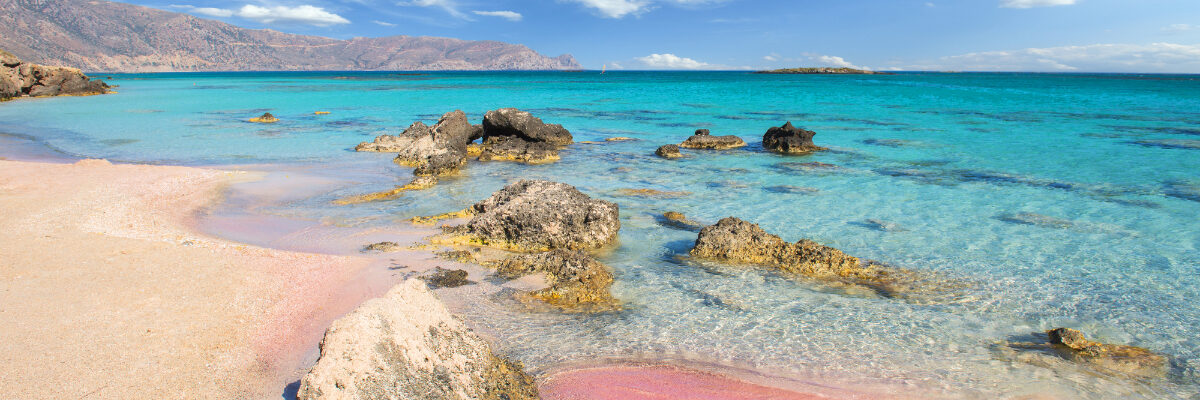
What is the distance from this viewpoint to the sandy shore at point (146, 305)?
430 centimetres

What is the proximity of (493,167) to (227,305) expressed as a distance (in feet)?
33.2

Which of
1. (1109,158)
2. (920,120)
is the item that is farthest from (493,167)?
(920,120)

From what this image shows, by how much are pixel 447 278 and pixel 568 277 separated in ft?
4.50

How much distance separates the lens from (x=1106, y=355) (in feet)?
16.9

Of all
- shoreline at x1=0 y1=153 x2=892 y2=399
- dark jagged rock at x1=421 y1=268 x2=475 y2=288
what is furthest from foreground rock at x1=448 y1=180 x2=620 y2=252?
dark jagged rock at x1=421 y1=268 x2=475 y2=288

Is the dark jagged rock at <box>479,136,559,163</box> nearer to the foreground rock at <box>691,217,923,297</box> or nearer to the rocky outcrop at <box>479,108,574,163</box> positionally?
the rocky outcrop at <box>479,108,574,163</box>

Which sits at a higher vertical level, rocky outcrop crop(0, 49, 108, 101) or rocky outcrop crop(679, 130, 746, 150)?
rocky outcrop crop(0, 49, 108, 101)

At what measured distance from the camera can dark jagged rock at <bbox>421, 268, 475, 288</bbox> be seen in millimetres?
6488

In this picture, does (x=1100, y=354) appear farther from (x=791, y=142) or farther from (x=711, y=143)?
(x=711, y=143)

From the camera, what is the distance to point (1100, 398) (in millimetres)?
4504

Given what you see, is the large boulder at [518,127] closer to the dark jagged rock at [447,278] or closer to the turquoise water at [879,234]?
the turquoise water at [879,234]

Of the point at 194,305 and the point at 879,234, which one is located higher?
the point at 194,305

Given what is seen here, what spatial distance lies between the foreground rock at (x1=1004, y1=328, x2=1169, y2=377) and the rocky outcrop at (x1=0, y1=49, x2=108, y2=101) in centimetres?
5586

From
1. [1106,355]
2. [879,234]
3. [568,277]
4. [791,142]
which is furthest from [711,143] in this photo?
[1106,355]
